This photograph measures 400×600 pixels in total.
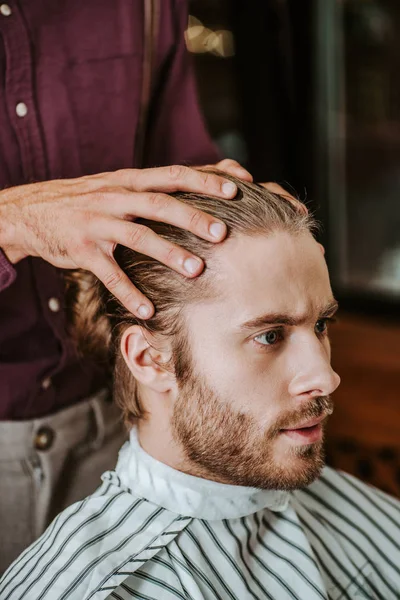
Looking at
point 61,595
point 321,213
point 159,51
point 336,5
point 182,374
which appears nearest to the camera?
point 61,595

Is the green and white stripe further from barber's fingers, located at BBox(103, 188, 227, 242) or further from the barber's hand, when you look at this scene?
barber's fingers, located at BBox(103, 188, 227, 242)

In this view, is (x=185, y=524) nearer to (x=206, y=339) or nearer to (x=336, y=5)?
(x=206, y=339)

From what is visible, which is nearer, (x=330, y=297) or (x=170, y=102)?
(x=330, y=297)

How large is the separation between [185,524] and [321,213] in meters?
2.86

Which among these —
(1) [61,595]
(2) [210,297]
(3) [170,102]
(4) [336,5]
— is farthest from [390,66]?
(1) [61,595]

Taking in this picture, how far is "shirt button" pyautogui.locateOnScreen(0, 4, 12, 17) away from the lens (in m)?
1.47

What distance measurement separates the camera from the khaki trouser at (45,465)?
1.56 m

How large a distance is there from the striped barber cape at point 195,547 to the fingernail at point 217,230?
472 millimetres

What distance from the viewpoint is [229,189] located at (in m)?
1.26

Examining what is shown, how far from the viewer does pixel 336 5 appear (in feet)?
12.3

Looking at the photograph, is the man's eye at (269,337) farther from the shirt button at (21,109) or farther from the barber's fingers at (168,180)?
the shirt button at (21,109)

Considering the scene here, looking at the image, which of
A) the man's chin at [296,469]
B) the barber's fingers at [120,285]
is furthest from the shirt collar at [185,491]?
the barber's fingers at [120,285]

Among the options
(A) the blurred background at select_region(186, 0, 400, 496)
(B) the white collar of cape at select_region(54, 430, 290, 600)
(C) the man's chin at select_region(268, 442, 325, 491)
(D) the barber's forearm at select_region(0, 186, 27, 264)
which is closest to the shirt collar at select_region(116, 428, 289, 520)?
(B) the white collar of cape at select_region(54, 430, 290, 600)

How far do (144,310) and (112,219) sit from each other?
177mm
